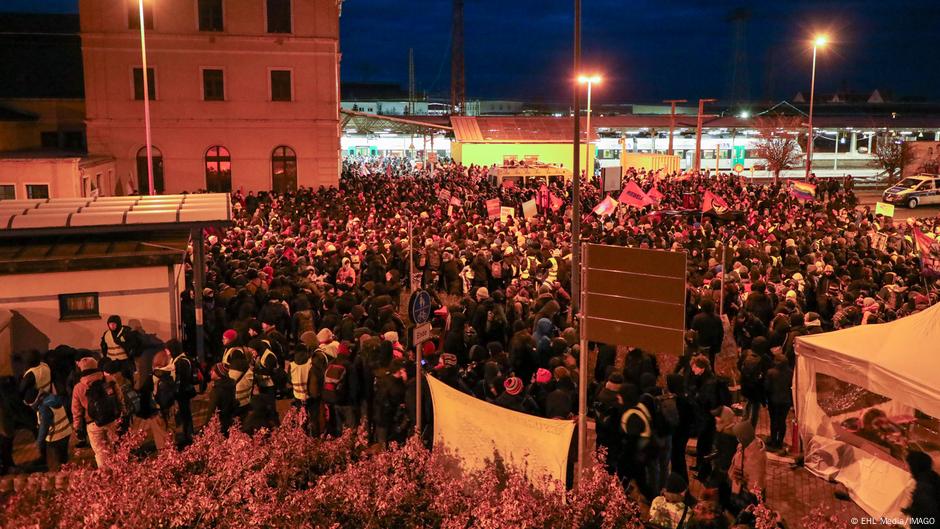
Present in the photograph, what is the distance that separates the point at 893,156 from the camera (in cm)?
5184

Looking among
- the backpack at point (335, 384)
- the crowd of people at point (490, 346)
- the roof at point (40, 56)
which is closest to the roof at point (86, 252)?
the crowd of people at point (490, 346)

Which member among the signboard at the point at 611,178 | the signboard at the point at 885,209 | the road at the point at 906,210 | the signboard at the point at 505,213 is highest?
the signboard at the point at 611,178

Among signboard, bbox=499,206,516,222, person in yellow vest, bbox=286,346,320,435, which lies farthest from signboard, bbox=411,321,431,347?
signboard, bbox=499,206,516,222

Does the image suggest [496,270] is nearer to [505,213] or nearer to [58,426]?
[505,213]

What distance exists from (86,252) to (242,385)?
4723 millimetres

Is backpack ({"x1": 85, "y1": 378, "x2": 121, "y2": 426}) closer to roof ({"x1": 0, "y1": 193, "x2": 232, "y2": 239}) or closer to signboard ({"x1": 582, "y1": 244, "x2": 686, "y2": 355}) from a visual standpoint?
roof ({"x1": 0, "y1": 193, "x2": 232, "y2": 239})

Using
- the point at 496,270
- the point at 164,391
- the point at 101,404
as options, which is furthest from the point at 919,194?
the point at 101,404

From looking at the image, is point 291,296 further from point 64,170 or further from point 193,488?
point 64,170

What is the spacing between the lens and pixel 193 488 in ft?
21.1

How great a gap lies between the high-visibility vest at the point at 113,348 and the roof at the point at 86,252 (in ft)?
4.51

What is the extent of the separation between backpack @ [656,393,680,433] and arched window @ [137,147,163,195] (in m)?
32.2

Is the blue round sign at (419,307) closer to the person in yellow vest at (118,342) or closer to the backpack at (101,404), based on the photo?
the backpack at (101,404)

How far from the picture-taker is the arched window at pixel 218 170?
37.2 meters

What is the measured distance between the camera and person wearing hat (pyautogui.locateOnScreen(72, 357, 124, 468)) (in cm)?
861
